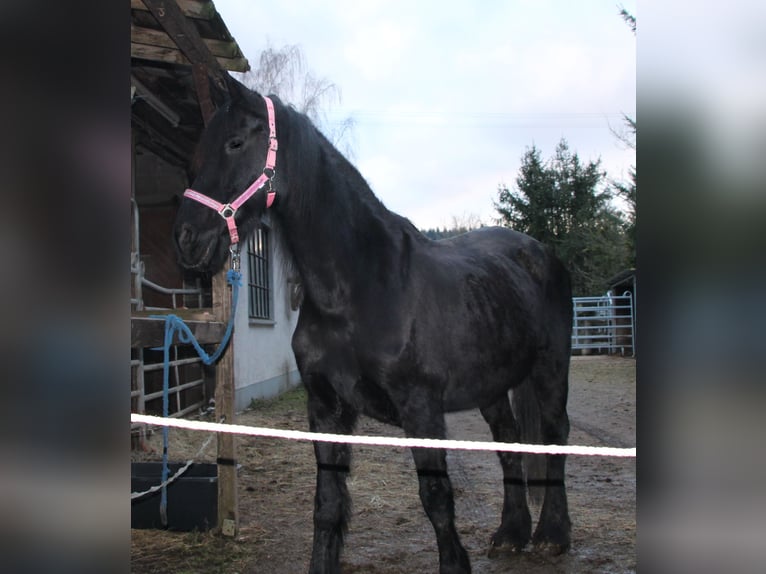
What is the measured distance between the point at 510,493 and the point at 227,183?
2289 mm

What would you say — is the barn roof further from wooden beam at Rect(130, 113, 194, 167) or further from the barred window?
the barred window

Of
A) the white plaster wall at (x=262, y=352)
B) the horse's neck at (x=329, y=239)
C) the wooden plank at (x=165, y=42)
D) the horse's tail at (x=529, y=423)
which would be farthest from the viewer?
the white plaster wall at (x=262, y=352)

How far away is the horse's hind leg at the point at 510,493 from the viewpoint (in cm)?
318

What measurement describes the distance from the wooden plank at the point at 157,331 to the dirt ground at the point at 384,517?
1058 millimetres

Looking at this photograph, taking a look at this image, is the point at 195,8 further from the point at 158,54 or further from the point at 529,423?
the point at 529,423

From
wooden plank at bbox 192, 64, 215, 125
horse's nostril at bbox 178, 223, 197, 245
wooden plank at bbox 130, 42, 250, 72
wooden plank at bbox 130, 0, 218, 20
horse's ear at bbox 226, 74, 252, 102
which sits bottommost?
horse's nostril at bbox 178, 223, 197, 245

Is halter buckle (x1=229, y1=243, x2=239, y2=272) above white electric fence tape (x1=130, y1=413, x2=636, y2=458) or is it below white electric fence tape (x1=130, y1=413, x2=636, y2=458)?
above

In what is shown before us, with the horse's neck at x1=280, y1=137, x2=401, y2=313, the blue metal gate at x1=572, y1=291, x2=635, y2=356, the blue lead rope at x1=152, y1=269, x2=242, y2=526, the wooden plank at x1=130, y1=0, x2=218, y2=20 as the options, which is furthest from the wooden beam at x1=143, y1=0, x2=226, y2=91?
the blue metal gate at x1=572, y1=291, x2=635, y2=356

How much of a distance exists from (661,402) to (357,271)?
5.75ft

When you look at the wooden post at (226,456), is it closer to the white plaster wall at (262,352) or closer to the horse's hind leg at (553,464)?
the horse's hind leg at (553,464)

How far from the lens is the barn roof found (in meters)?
2.81

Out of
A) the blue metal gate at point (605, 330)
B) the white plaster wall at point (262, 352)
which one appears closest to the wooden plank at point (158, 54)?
the white plaster wall at point (262, 352)

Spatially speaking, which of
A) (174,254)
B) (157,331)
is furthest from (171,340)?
(174,254)

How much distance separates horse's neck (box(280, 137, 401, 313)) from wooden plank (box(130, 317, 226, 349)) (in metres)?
0.77
